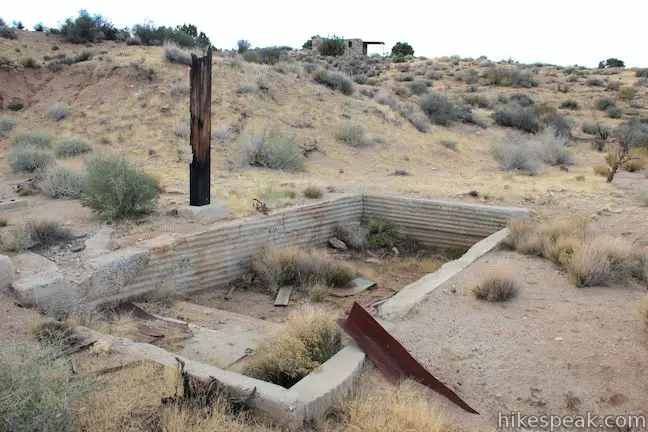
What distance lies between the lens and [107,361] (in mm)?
4633

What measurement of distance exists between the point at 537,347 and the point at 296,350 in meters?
2.38

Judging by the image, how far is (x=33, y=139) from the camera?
51.8ft

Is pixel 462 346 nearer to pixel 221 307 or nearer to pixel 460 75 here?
pixel 221 307

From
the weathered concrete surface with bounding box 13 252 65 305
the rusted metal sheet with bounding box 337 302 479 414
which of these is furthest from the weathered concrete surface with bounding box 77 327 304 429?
the weathered concrete surface with bounding box 13 252 65 305

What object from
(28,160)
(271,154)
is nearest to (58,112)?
(28,160)

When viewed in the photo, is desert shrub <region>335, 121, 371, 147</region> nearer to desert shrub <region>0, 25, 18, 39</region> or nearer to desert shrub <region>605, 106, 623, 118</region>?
desert shrub <region>605, 106, 623, 118</region>

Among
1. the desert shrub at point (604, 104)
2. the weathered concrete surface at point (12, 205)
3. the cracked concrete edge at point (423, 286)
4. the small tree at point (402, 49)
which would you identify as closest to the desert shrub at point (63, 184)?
the weathered concrete surface at point (12, 205)

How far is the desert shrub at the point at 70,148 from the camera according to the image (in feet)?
49.9

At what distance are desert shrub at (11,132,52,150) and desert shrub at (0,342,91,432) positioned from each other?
13.4m

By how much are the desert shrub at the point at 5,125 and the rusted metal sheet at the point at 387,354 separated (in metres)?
16.1

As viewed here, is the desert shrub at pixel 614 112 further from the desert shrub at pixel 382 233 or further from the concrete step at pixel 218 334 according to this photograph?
the concrete step at pixel 218 334

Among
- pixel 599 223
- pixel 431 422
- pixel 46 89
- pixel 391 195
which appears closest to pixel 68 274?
pixel 431 422

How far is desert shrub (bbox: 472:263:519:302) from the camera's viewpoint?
6668mm

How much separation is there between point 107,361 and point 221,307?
11.5 ft
